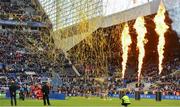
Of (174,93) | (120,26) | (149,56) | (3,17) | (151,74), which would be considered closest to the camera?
(174,93)

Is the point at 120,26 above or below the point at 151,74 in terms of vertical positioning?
above

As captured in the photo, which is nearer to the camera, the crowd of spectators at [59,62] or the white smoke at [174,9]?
the crowd of spectators at [59,62]

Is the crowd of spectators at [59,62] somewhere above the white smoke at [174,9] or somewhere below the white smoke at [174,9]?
below

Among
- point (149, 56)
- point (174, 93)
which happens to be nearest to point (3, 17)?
point (149, 56)

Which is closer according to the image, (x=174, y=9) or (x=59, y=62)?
(x=174, y=9)

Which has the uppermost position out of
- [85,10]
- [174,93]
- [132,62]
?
[85,10]

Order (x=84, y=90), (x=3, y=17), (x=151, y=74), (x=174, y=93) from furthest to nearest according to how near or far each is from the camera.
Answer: (x=3, y=17)
(x=151, y=74)
(x=84, y=90)
(x=174, y=93)

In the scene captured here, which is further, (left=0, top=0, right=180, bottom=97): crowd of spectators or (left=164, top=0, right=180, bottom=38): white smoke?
(left=164, top=0, right=180, bottom=38): white smoke

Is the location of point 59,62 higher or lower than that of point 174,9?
lower

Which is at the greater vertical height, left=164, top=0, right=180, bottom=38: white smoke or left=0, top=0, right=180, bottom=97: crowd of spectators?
left=164, top=0, right=180, bottom=38: white smoke

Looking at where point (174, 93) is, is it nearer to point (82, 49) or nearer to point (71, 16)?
point (71, 16)

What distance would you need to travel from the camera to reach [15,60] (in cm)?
8325

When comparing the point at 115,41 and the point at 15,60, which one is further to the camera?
the point at 115,41

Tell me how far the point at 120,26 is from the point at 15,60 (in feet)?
61.3
